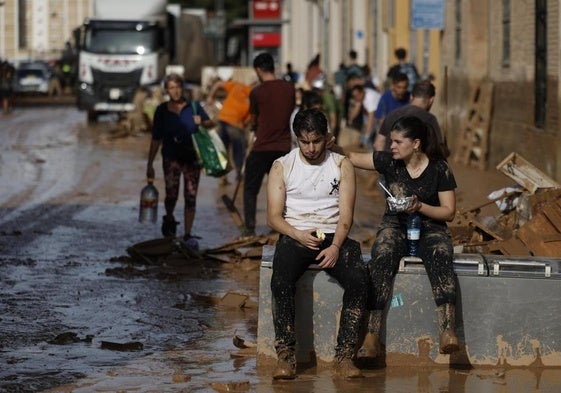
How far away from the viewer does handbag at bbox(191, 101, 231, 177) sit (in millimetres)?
14500

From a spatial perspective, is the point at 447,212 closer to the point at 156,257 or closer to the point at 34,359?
the point at 34,359

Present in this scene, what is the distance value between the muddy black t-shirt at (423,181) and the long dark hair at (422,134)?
0.19ft

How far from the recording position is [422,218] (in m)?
9.16

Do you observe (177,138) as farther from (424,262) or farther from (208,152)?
(424,262)

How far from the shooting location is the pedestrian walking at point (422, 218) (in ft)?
28.9

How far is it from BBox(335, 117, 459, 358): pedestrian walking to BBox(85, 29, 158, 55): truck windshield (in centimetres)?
3387

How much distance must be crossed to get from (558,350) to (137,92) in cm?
3376

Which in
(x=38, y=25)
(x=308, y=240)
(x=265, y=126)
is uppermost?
(x=38, y=25)

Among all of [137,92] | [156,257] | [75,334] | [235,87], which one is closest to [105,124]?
[137,92]

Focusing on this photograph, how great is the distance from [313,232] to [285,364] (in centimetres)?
84

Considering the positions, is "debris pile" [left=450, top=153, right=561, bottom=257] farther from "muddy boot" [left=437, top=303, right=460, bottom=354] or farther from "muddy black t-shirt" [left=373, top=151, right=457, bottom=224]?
"muddy boot" [left=437, top=303, right=460, bottom=354]

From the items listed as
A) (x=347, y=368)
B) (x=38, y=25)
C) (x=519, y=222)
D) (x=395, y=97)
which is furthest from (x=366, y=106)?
(x=38, y=25)

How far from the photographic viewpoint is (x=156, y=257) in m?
13.7

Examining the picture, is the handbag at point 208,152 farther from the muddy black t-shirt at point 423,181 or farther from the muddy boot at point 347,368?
the muddy boot at point 347,368
